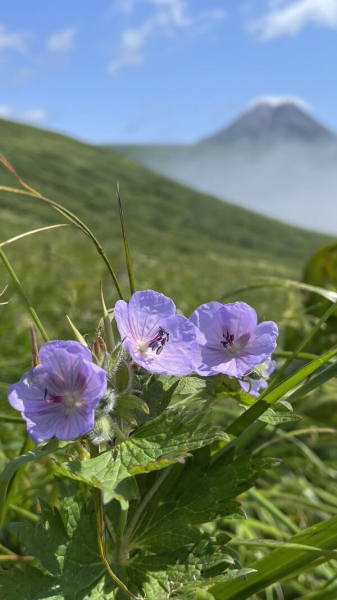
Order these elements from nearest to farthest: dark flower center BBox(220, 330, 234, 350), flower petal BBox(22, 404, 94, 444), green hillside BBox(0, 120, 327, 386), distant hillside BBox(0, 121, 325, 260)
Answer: flower petal BBox(22, 404, 94, 444) < dark flower center BBox(220, 330, 234, 350) < green hillside BBox(0, 120, 327, 386) < distant hillside BBox(0, 121, 325, 260)

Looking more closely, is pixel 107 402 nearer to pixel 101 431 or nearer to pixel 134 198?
pixel 101 431

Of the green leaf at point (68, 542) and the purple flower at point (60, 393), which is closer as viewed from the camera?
the purple flower at point (60, 393)

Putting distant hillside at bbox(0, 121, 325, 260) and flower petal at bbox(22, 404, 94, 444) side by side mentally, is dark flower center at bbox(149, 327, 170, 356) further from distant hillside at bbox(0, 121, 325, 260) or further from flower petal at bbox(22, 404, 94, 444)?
distant hillside at bbox(0, 121, 325, 260)

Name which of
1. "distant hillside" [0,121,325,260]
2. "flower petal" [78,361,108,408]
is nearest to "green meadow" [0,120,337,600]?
"flower petal" [78,361,108,408]

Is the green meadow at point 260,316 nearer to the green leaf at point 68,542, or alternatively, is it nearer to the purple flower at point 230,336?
the purple flower at point 230,336

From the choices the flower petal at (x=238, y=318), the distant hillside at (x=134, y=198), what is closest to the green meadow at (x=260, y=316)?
the flower petal at (x=238, y=318)

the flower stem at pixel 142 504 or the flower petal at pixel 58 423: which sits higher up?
the flower petal at pixel 58 423
